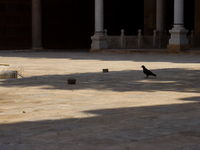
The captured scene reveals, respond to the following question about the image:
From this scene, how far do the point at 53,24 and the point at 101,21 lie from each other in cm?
461

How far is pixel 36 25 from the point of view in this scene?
25.6 meters

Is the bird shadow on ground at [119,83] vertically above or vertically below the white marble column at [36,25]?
below

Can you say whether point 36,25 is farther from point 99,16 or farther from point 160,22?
point 160,22

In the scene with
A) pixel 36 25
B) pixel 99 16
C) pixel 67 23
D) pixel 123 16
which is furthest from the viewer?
pixel 123 16

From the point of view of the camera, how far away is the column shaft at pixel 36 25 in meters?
25.5

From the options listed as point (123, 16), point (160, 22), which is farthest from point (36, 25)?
point (123, 16)

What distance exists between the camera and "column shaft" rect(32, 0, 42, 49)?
25484 millimetres

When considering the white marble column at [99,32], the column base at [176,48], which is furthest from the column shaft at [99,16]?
the column base at [176,48]

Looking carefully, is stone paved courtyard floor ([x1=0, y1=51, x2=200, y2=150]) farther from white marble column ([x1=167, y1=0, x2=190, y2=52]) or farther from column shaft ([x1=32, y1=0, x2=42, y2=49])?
column shaft ([x1=32, y1=0, x2=42, y2=49])

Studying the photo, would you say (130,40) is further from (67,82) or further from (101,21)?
(67,82)

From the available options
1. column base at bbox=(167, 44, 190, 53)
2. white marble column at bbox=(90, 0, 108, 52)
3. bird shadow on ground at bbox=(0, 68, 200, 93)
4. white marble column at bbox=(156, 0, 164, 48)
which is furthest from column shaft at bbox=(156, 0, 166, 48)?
bird shadow on ground at bbox=(0, 68, 200, 93)

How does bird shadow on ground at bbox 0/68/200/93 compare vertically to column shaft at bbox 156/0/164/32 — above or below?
below

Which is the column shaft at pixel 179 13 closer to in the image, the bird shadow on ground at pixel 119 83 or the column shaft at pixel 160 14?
the column shaft at pixel 160 14

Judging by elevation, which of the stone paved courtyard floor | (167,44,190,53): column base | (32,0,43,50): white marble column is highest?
(32,0,43,50): white marble column
